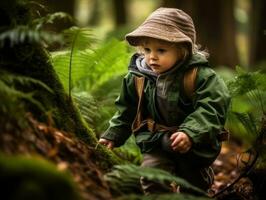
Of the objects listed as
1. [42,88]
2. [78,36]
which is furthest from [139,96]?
[42,88]

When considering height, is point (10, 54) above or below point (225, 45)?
above

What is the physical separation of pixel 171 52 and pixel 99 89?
9.41ft

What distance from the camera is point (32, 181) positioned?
2.46 meters

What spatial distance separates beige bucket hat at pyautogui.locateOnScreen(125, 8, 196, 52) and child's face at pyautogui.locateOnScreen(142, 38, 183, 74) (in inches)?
3.3

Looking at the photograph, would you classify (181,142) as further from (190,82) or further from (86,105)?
(86,105)

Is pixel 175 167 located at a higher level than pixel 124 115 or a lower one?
lower

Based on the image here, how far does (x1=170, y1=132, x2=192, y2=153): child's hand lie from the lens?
12.3 feet

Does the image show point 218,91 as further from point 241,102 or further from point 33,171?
point 241,102

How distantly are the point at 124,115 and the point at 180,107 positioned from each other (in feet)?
1.68

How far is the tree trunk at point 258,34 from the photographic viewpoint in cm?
1482

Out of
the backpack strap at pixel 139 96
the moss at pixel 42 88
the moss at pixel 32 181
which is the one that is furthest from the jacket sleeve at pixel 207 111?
the moss at pixel 32 181

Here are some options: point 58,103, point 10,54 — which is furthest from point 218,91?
point 10,54

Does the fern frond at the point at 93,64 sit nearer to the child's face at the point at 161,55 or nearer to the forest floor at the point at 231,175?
the child's face at the point at 161,55

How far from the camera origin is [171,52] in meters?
4.22
